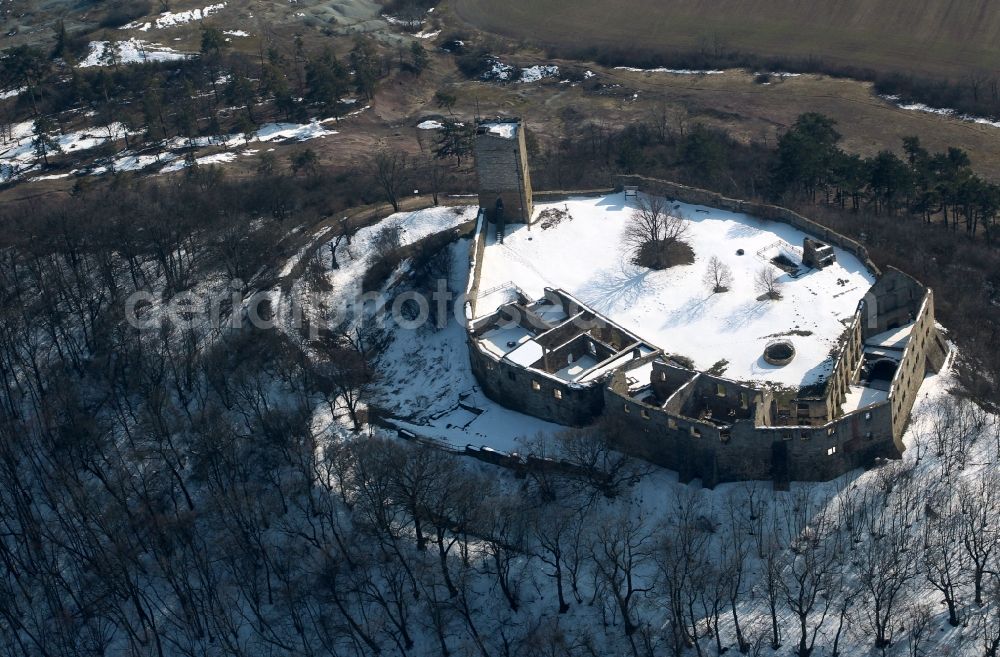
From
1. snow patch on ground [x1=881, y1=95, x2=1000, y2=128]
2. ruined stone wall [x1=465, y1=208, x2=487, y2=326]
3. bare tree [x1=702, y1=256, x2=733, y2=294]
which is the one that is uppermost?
ruined stone wall [x1=465, y1=208, x2=487, y2=326]

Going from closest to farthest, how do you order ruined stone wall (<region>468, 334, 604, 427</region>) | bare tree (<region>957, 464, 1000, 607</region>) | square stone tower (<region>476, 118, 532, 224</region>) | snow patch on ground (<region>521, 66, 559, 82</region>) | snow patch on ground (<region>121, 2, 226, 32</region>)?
bare tree (<region>957, 464, 1000, 607</region>), ruined stone wall (<region>468, 334, 604, 427</region>), square stone tower (<region>476, 118, 532, 224</region>), snow patch on ground (<region>521, 66, 559, 82</region>), snow patch on ground (<region>121, 2, 226, 32</region>)

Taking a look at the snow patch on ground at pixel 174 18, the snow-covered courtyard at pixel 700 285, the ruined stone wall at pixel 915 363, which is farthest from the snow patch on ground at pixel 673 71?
the ruined stone wall at pixel 915 363

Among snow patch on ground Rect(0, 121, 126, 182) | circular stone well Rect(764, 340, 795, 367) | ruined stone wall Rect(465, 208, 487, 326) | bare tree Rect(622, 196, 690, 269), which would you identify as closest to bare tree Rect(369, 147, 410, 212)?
ruined stone wall Rect(465, 208, 487, 326)

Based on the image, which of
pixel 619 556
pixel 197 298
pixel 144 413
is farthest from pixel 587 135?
pixel 619 556

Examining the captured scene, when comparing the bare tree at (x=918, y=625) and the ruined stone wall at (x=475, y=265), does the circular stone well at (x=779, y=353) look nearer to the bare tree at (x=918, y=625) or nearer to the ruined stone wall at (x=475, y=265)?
the bare tree at (x=918, y=625)

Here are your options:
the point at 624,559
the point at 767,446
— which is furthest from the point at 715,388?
the point at 624,559

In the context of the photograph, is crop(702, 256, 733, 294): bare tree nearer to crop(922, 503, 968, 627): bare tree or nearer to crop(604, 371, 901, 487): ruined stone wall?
crop(604, 371, 901, 487): ruined stone wall

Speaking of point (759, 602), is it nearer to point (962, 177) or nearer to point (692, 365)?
point (692, 365)

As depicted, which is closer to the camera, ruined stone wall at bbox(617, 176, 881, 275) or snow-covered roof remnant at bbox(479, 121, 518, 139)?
ruined stone wall at bbox(617, 176, 881, 275)
